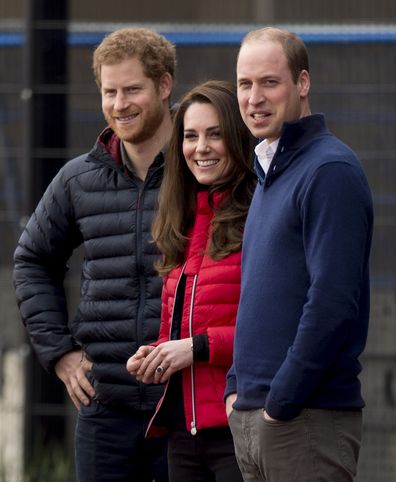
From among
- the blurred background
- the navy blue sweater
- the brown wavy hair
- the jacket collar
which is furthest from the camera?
the blurred background

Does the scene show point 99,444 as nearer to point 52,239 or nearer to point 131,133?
point 52,239

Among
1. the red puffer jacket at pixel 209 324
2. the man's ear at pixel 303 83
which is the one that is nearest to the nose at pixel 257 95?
the man's ear at pixel 303 83

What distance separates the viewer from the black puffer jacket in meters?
4.38

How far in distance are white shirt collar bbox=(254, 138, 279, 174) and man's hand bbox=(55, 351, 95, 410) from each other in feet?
3.72

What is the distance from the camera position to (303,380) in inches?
132

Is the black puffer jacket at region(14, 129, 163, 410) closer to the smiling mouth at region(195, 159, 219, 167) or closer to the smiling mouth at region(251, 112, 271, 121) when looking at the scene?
the smiling mouth at region(195, 159, 219, 167)

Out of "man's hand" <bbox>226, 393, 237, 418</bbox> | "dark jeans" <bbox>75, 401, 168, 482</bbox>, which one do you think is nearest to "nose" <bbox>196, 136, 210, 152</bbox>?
"man's hand" <bbox>226, 393, 237, 418</bbox>

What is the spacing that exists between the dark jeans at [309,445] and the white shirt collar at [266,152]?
25.9 inches

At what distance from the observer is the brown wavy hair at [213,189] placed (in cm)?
410

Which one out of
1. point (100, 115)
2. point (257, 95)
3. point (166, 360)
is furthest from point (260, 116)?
point (100, 115)

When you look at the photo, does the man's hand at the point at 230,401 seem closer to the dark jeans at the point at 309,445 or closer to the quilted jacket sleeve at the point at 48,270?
the dark jeans at the point at 309,445

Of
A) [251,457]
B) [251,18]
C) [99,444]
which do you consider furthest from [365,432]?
[251,457]

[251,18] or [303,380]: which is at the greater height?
[251,18]

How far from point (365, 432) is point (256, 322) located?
326 cm
